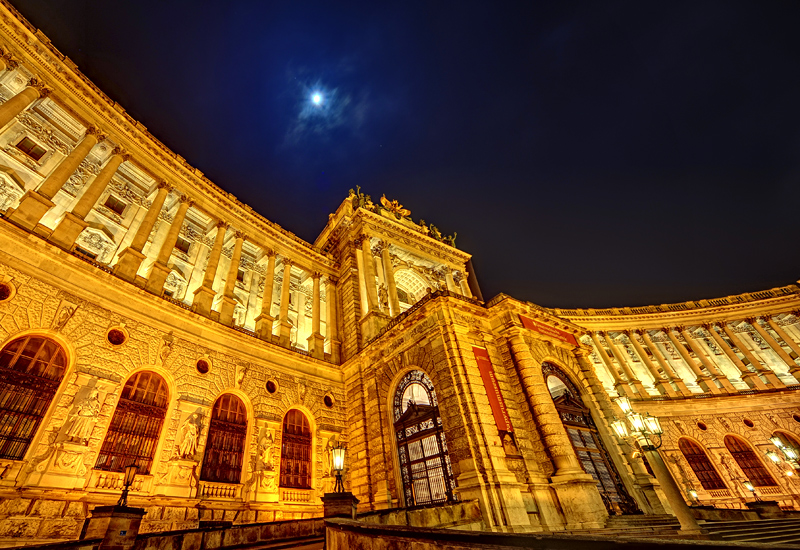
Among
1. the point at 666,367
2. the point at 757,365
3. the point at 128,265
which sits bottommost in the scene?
the point at 757,365

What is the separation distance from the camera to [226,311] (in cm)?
1616

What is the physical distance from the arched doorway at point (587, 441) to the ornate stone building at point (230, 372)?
82 millimetres

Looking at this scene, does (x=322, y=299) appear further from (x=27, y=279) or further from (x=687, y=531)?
(x=687, y=531)

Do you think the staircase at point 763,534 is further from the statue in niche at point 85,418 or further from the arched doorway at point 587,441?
the statue in niche at point 85,418

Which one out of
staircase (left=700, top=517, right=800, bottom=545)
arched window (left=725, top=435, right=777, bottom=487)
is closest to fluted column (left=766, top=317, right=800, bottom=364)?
arched window (left=725, top=435, right=777, bottom=487)

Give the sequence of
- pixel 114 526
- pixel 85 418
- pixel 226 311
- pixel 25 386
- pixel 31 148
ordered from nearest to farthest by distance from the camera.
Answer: pixel 114 526, pixel 25 386, pixel 85 418, pixel 226 311, pixel 31 148

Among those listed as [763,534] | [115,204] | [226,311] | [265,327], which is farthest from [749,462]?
[115,204]

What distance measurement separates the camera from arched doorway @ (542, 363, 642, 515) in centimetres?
1324

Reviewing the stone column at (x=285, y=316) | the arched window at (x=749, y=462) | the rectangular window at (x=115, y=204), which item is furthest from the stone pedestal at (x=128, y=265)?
the arched window at (x=749, y=462)

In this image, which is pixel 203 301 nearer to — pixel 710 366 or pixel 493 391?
pixel 493 391

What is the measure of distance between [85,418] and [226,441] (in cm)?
442

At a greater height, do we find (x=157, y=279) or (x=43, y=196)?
(x=43, y=196)

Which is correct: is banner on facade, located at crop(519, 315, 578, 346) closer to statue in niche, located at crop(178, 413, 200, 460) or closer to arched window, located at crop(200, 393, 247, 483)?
arched window, located at crop(200, 393, 247, 483)

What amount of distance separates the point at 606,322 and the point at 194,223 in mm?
35557
